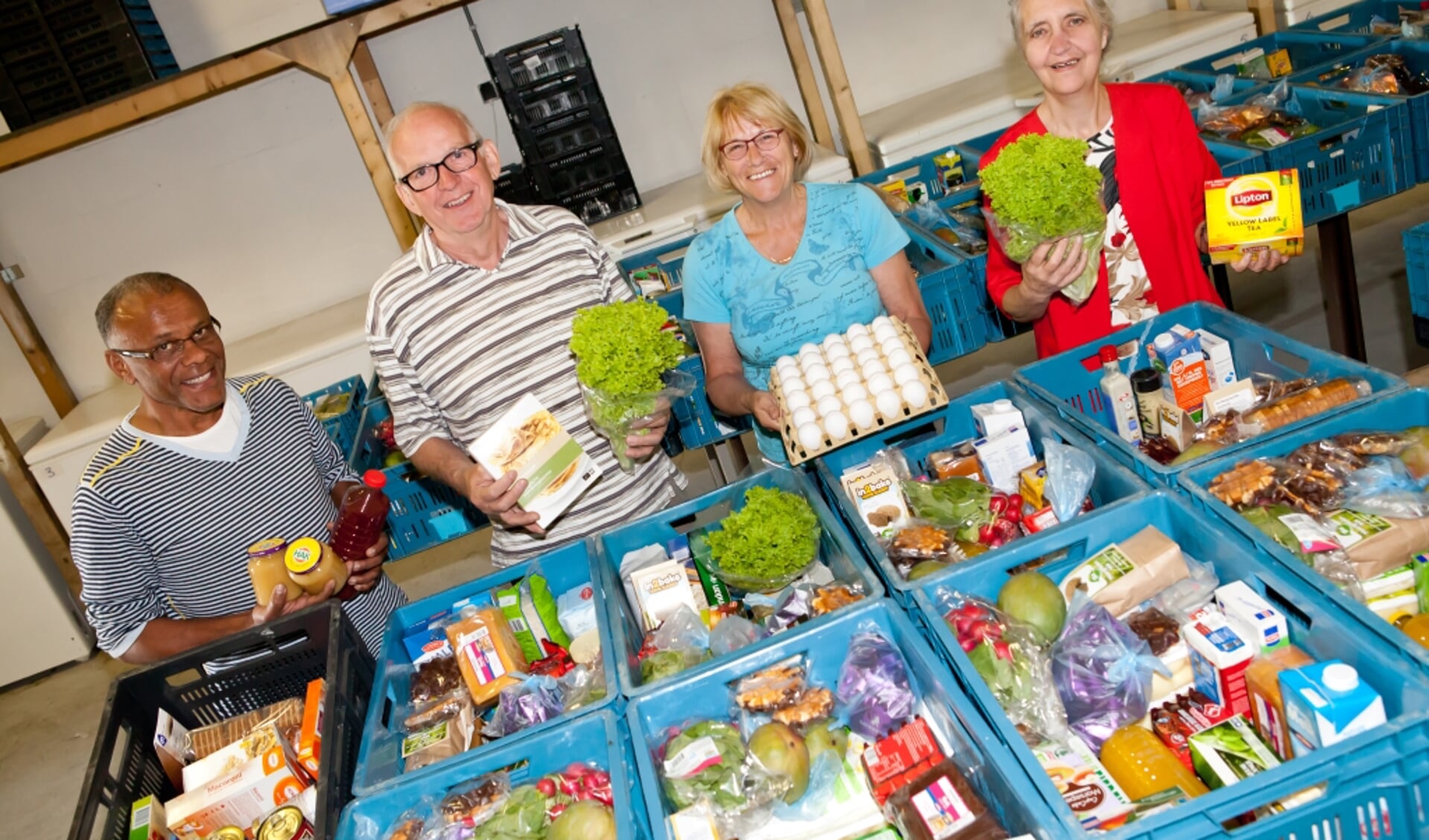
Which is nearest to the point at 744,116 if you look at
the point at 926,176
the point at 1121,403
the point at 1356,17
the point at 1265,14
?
the point at 1121,403

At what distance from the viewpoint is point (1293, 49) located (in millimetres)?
4434

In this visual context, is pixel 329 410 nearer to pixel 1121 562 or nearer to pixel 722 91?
pixel 722 91

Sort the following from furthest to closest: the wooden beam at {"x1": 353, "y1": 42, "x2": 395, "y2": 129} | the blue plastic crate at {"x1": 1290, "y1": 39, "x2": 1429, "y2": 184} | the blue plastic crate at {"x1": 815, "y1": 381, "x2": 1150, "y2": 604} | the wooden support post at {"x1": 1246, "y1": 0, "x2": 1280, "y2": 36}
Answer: the wooden beam at {"x1": 353, "y1": 42, "x2": 395, "y2": 129} < the wooden support post at {"x1": 1246, "y1": 0, "x2": 1280, "y2": 36} < the blue plastic crate at {"x1": 1290, "y1": 39, "x2": 1429, "y2": 184} < the blue plastic crate at {"x1": 815, "y1": 381, "x2": 1150, "y2": 604}

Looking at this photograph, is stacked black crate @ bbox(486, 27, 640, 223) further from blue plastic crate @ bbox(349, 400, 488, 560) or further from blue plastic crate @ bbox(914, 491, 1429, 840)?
blue plastic crate @ bbox(914, 491, 1429, 840)

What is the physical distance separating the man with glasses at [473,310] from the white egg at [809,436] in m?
0.36

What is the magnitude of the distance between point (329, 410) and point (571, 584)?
2486mm

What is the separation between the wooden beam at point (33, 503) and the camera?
4.99 m

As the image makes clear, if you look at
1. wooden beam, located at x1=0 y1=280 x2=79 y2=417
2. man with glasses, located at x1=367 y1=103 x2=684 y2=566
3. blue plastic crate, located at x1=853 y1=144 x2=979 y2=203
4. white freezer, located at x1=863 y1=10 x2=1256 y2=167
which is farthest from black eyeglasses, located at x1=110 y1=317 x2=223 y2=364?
wooden beam, located at x1=0 y1=280 x2=79 y2=417

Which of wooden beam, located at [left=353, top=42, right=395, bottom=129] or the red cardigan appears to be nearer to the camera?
the red cardigan

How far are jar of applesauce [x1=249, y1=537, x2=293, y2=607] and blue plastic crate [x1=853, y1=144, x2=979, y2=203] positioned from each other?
2956 millimetres

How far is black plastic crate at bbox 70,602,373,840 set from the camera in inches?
66.4

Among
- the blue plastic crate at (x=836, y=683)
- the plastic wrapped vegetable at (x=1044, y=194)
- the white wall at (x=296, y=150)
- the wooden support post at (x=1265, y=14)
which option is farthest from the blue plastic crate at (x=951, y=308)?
the wooden support post at (x=1265, y=14)

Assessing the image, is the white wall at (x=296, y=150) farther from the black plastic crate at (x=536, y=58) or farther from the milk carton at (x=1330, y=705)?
the milk carton at (x=1330, y=705)

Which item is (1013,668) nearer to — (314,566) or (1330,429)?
(1330,429)
